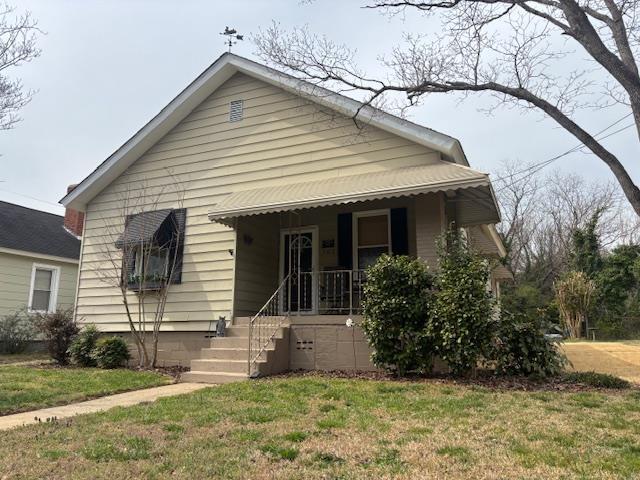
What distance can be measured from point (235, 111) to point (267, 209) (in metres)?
3.60

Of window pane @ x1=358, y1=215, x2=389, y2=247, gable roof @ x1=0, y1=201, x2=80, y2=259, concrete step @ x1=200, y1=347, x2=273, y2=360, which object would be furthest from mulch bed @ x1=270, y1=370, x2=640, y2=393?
gable roof @ x1=0, y1=201, x2=80, y2=259

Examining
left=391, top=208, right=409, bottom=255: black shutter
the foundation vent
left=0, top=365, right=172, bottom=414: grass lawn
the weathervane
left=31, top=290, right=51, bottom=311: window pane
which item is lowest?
left=0, top=365, right=172, bottom=414: grass lawn

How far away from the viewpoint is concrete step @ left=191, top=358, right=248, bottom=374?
8539 mm

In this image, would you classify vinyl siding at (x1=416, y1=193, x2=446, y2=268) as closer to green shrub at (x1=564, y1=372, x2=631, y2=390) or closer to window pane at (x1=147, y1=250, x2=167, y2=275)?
green shrub at (x1=564, y1=372, x2=631, y2=390)

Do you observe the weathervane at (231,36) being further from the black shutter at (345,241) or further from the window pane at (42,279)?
the window pane at (42,279)

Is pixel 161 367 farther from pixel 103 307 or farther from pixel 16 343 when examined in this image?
pixel 16 343

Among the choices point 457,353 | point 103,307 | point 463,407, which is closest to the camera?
point 463,407

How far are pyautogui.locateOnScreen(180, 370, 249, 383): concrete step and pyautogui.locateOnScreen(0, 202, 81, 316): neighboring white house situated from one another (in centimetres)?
999

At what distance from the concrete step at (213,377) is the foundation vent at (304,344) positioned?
1276mm

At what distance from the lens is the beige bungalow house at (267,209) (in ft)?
29.7

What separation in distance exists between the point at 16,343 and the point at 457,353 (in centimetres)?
1341

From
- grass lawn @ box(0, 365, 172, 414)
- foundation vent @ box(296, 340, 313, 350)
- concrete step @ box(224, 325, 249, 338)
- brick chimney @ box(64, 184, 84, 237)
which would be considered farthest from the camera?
brick chimney @ box(64, 184, 84, 237)

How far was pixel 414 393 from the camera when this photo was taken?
652 cm

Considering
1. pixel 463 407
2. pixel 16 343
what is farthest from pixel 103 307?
pixel 463 407
